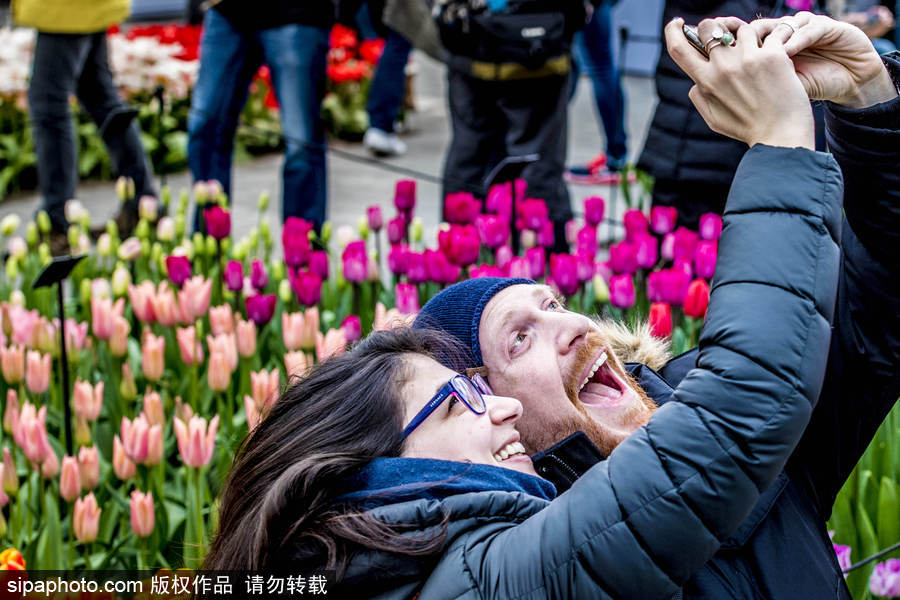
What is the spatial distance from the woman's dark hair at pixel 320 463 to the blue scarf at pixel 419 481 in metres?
0.02

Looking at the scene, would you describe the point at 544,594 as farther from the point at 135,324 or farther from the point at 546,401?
the point at 135,324

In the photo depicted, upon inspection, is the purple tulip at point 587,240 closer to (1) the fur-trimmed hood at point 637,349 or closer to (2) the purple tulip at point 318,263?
(2) the purple tulip at point 318,263

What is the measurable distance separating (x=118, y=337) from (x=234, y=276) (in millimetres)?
415

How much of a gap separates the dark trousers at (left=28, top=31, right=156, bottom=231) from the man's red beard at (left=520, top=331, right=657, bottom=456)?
3.65 metres

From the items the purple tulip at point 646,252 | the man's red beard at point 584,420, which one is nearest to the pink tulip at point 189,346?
the purple tulip at point 646,252

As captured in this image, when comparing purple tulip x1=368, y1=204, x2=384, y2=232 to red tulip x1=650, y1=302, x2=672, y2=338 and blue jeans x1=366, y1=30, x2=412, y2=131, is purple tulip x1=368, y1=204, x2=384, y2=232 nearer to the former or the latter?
red tulip x1=650, y1=302, x2=672, y2=338

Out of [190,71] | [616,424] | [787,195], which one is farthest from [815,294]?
[190,71]

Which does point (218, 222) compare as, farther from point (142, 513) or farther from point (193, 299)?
point (142, 513)

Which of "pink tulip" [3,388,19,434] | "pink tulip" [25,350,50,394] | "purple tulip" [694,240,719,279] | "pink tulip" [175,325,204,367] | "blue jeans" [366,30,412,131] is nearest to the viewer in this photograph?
"pink tulip" [3,388,19,434]

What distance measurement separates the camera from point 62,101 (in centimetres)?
517

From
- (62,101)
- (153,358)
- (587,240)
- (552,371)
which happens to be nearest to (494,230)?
(587,240)

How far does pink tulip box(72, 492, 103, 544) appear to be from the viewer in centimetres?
223

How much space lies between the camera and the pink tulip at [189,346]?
9.43ft

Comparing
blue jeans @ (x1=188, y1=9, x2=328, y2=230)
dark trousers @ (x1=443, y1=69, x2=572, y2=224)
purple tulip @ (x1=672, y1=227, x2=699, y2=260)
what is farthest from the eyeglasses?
blue jeans @ (x1=188, y1=9, x2=328, y2=230)
